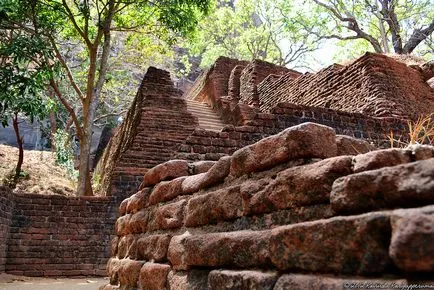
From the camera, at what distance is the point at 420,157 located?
1.15 m

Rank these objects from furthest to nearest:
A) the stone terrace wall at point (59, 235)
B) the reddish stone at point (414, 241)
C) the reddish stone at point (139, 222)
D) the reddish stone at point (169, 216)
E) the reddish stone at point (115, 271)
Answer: the stone terrace wall at point (59, 235)
the reddish stone at point (115, 271)
the reddish stone at point (139, 222)
the reddish stone at point (169, 216)
the reddish stone at point (414, 241)

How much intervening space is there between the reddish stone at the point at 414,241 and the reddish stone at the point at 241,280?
→ 18.0 inches

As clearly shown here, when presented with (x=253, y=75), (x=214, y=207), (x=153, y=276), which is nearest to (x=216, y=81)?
(x=253, y=75)

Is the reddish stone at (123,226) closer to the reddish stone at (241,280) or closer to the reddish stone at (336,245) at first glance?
the reddish stone at (241,280)

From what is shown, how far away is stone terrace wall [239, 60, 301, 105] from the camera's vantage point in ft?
41.4

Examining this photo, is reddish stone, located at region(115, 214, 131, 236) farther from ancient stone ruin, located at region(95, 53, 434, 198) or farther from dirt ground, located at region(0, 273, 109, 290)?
dirt ground, located at region(0, 273, 109, 290)

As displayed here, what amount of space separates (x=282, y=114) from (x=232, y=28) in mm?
17591

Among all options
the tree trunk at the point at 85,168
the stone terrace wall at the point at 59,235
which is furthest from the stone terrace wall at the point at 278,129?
the tree trunk at the point at 85,168

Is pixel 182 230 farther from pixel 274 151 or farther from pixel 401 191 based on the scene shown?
pixel 401 191

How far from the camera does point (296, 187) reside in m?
1.31

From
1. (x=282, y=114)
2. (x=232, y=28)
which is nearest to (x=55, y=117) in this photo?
(x=232, y=28)

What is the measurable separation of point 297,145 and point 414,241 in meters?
0.61

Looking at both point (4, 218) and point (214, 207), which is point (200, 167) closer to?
point (214, 207)

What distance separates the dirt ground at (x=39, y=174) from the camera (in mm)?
9570
